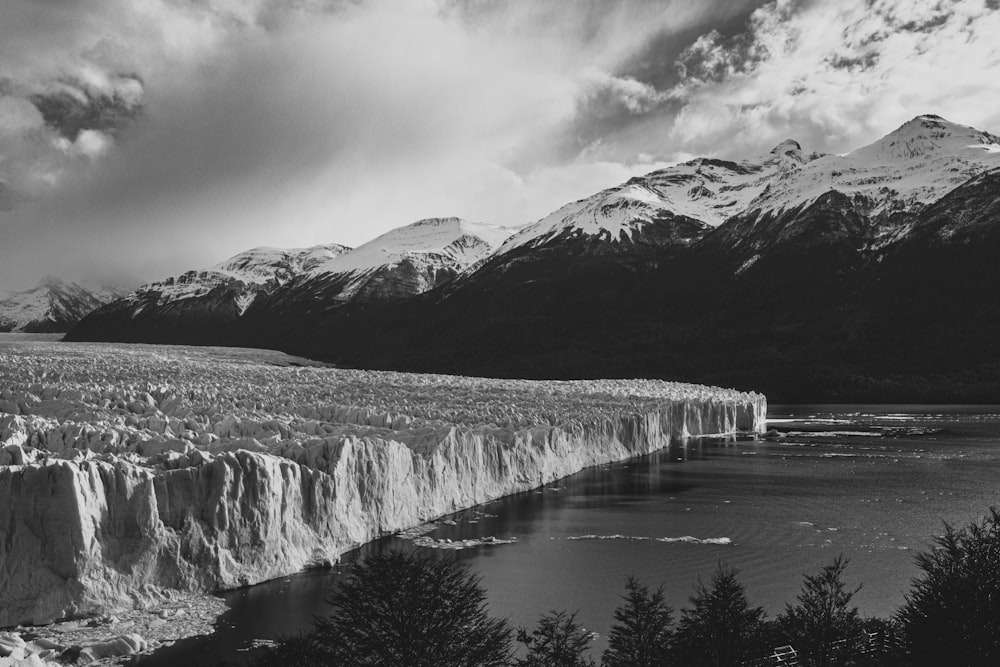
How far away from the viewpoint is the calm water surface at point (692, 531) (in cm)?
1847

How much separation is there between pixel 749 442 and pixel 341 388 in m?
32.1

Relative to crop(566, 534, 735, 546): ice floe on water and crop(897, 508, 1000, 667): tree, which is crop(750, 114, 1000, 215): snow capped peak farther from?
crop(897, 508, 1000, 667): tree

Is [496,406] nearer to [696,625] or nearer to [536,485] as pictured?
[536,485]

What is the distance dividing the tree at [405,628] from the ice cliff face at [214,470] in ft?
22.7

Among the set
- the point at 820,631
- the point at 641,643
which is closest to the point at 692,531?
the point at 820,631

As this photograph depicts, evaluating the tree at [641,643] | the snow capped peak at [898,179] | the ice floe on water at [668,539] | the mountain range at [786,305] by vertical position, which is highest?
the snow capped peak at [898,179]

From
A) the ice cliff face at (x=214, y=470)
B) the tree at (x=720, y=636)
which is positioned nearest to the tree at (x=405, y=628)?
the tree at (x=720, y=636)

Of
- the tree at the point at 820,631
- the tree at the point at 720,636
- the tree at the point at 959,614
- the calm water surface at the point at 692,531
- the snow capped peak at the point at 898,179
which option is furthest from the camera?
the snow capped peak at the point at 898,179

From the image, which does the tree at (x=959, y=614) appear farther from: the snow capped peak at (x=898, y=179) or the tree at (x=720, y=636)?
the snow capped peak at (x=898, y=179)

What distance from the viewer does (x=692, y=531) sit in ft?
89.4

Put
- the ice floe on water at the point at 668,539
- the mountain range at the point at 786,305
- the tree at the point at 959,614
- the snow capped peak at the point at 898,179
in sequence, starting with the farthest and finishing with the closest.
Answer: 1. the snow capped peak at the point at 898,179
2. the mountain range at the point at 786,305
3. the ice floe on water at the point at 668,539
4. the tree at the point at 959,614

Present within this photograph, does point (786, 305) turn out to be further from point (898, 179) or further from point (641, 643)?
point (641, 643)

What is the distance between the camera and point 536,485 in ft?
118

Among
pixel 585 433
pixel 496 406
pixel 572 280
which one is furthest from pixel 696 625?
pixel 572 280
